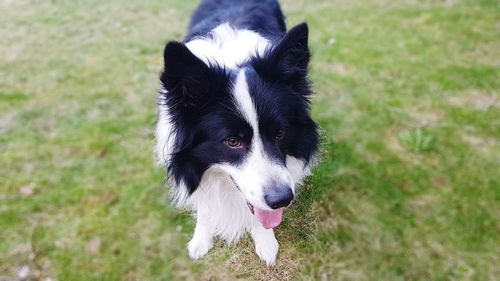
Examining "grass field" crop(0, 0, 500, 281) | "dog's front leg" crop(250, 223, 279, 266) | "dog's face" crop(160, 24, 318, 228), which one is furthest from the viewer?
"grass field" crop(0, 0, 500, 281)

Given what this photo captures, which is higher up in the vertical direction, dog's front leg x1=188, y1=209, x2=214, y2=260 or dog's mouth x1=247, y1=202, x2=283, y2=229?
dog's mouth x1=247, y1=202, x2=283, y2=229

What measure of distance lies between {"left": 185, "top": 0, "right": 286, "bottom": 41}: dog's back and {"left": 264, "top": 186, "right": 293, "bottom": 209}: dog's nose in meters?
1.50

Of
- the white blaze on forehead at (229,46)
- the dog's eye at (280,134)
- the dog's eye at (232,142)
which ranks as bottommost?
the dog's eye at (280,134)

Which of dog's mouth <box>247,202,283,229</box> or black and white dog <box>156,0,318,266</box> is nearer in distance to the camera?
black and white dog <box>156,0,318,266</box>

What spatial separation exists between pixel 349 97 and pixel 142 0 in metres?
5.03

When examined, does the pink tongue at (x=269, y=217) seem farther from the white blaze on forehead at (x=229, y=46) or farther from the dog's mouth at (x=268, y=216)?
the white blaze on forehead at (x=229, y=46)

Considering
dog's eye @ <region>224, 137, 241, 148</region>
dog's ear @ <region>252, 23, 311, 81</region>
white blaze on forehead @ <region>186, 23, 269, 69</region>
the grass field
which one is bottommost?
the grass field

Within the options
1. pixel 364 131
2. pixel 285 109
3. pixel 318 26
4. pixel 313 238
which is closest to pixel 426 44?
pixel 318 26

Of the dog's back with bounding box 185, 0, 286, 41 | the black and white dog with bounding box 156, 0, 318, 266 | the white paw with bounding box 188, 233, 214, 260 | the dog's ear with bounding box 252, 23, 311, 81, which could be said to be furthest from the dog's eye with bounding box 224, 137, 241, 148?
the dog's back with bounding box 185, 0, 286, 41

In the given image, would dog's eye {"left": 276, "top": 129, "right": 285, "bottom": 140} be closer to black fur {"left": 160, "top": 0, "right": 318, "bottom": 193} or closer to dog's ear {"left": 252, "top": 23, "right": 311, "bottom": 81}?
black fur {"left": 160, "top": 0, "right": 318, "bottom": 193}

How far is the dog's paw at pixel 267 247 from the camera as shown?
108 inches

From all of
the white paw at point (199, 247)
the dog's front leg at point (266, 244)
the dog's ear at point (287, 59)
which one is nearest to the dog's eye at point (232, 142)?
the dog's ear at point (287, 59)

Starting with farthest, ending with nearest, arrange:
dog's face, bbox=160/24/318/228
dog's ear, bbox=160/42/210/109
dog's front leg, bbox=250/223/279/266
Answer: dog's front leg, bbox=250/223/279/266, dog's face, bbox=160/24/318/228, dog's ear, bbox=160/42/210/109

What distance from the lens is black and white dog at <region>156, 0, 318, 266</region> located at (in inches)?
78.4
